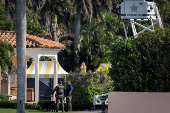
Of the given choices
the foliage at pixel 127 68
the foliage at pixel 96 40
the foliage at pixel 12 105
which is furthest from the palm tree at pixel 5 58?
the foliage at pixel 96 40

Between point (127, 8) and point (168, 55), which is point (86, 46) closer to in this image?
point (127, 8)

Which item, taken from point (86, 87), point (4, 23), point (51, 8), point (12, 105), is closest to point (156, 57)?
point (86, 87)

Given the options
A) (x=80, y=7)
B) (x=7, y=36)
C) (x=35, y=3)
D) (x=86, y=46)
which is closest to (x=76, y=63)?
(x=86, y=46)

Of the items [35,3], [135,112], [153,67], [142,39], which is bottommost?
[135,112]

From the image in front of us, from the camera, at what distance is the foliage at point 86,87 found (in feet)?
74.1

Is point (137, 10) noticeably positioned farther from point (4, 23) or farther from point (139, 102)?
point (4, 23)

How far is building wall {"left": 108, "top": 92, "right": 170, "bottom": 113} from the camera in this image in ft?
38.5

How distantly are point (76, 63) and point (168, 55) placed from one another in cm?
2645

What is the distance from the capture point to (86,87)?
2267 cm

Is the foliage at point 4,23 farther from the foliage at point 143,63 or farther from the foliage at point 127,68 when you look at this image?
the foliage at point 127,68

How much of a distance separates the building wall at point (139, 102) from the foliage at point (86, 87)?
387 inches

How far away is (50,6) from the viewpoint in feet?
121

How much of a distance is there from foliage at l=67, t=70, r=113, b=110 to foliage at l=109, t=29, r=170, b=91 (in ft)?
30.7

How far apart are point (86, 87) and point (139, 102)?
10.7 meters
